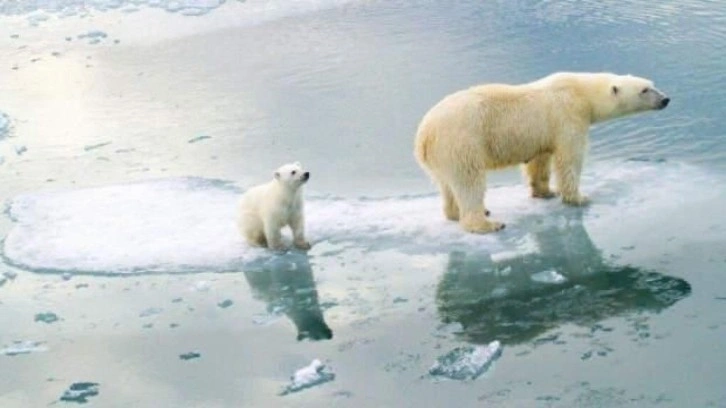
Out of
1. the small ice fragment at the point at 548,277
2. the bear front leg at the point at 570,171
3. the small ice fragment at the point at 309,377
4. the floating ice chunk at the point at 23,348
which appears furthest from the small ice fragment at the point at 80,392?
the bear front leg at the point at 570,171

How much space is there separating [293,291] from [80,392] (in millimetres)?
1560

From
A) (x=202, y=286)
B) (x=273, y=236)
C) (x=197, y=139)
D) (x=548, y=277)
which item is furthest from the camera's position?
(x=197, y=139)

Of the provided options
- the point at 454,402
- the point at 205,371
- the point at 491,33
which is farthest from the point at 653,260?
the point at 491,33

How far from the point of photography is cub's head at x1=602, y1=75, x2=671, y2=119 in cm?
838

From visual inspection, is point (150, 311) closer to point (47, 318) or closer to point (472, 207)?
point (47, 318)

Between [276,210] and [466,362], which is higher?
[276,210]

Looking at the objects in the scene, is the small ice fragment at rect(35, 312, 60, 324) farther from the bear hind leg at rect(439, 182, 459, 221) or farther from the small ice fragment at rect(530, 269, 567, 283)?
the small ice fragment at rect(530, 269, 567, 283)

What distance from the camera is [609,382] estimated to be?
5840 millimetres

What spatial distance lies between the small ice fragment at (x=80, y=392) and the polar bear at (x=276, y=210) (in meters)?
1.84

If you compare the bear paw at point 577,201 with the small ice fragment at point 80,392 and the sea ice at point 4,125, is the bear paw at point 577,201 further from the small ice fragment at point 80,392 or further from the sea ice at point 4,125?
the sea ice at point 4,125

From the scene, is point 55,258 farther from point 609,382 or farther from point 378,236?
point 609,382

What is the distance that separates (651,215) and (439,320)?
6.42 feet

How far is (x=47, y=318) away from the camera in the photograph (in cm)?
722

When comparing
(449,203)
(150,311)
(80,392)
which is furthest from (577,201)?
(80,392)
